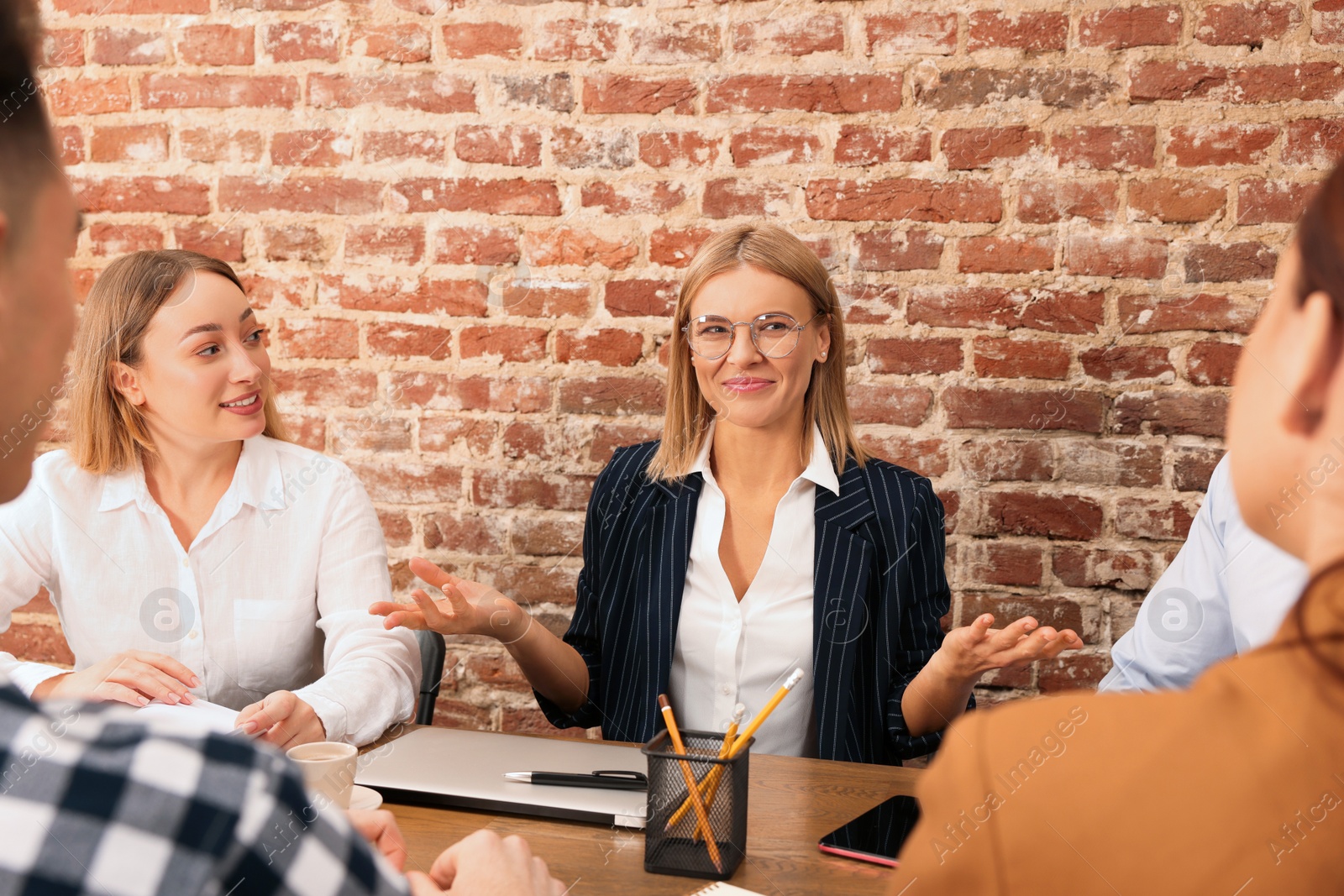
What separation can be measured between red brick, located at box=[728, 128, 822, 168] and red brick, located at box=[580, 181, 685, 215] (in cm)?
14

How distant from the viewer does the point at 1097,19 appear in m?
1.96

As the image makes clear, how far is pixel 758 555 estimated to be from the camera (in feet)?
6.22

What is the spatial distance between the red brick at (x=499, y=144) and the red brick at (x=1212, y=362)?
4.54 feet

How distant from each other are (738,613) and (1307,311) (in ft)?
4.64

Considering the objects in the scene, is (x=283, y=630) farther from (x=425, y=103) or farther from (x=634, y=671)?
(x=425, y=103)

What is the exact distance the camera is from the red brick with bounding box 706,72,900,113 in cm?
205

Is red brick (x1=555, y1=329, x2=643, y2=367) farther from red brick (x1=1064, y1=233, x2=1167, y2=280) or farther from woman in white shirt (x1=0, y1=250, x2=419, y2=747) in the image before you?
red brick (x1=1064, y1=233, x2=1167, y2=280)

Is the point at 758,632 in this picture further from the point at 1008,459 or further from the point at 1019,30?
the point at 1019,30

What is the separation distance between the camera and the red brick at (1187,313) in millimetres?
1958

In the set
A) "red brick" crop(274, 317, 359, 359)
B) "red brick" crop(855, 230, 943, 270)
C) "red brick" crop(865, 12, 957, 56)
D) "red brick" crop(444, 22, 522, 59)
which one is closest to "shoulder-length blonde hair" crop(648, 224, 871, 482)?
"red brick" crop(855, 230, 943, 270)

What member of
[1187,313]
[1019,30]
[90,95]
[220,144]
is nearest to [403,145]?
[220,144]

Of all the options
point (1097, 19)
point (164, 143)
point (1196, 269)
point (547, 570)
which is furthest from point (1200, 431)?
point (164, 143)

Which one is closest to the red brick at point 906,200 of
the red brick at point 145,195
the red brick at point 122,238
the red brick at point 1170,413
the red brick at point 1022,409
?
the red brick at point 1022,409

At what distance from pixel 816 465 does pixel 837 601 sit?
0.27 m
